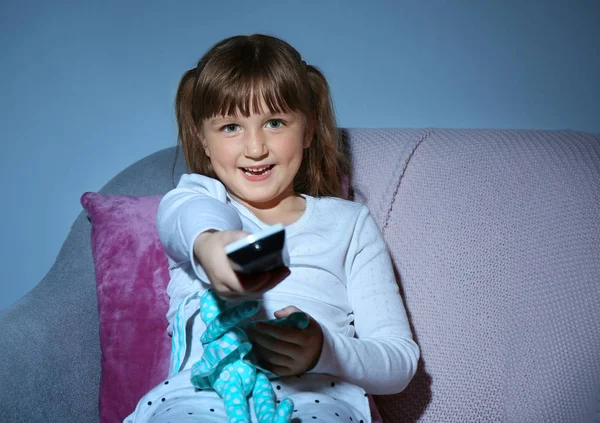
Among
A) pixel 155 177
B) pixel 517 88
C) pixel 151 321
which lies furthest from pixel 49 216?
pixel 517 88

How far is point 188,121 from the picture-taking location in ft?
3.68

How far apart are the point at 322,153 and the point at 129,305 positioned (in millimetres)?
456

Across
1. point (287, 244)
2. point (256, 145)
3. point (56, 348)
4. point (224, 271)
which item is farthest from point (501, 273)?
point (56, 348)

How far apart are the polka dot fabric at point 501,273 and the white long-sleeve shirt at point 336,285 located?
0.09 m

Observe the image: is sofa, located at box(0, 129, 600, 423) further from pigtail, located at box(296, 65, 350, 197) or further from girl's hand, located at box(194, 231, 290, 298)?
girl's hand, located at box(194, 231, 290, 298)

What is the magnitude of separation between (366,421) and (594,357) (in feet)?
1.16

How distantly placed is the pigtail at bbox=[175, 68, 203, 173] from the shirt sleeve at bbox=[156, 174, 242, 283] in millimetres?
154

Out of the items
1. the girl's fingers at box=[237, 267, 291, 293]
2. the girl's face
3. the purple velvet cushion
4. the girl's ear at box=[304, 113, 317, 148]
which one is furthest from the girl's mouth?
the girl's fingers at box=[237, 267, 291, 293]

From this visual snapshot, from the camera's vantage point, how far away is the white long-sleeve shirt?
0.88 m

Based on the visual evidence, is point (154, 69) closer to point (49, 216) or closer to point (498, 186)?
point (49, 216)

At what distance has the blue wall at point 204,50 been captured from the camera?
4.27ft

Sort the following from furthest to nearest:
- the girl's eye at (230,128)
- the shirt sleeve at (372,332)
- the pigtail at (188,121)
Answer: the pigtail at (188,121) → the girl's eye at (230,128) → the shirt sleeve at (372,332)

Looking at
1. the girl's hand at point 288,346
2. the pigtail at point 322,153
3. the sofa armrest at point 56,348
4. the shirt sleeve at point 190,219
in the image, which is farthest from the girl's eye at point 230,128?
the sofa armrest at point 56,348

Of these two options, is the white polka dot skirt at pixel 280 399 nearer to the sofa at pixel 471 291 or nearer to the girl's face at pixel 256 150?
the sofa at pixel 471 291
